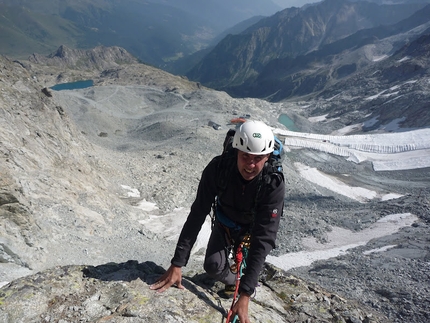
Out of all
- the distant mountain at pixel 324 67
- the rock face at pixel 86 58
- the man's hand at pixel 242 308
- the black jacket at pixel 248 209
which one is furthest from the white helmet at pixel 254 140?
the rock face at pixel 86 58

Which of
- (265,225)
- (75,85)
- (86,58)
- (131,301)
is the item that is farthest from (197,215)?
(86,58)

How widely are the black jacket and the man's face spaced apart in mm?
135

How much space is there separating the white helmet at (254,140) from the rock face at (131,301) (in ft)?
8.12

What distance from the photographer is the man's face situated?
165 inches

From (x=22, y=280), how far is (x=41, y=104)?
1780cm

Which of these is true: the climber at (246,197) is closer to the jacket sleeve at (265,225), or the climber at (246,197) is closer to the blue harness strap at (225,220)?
the jacket sleeve at (265,225)

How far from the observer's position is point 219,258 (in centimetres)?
513

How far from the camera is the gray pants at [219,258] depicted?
5113mm

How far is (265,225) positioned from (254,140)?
1209 mm

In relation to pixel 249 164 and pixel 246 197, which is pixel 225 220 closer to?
pixel 246 197

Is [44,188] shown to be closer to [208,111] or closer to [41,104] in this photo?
[41,104]

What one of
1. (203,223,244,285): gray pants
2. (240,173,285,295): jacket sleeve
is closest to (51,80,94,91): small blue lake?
(203,223,244,285): gray pants

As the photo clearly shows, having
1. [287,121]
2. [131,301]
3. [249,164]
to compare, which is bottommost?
[131,301]

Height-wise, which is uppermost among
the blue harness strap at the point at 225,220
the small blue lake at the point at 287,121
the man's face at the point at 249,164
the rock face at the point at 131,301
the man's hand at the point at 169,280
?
the small blue lake at the point at 287,121
